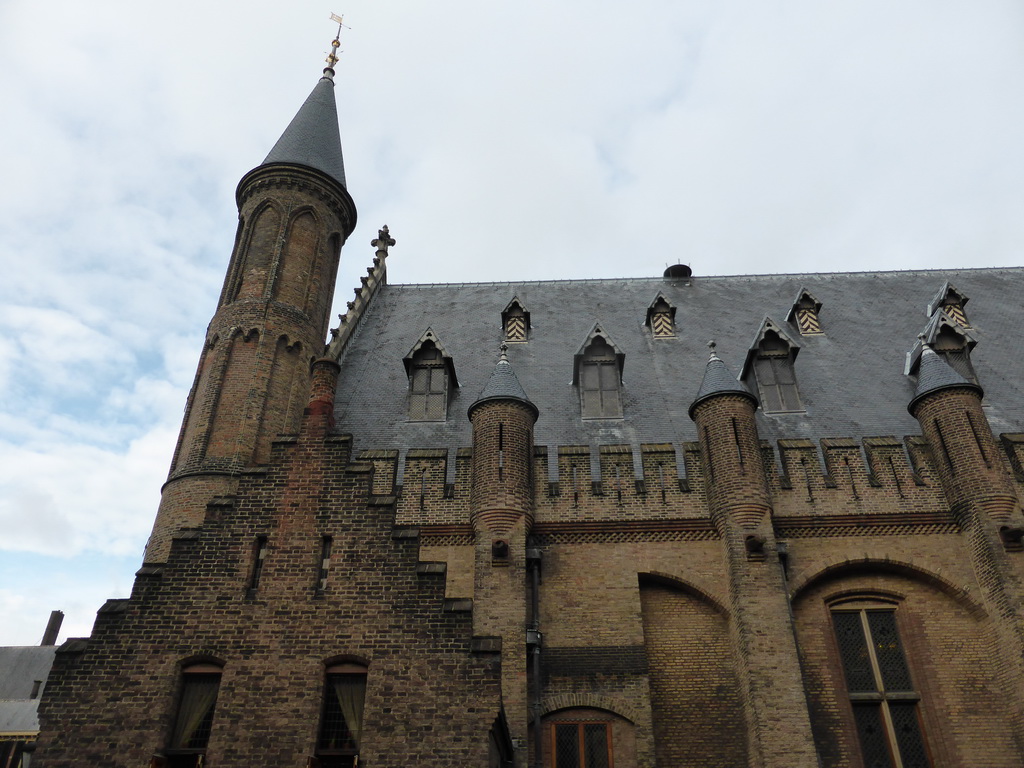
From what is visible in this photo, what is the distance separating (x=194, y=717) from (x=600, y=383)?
11398 mm

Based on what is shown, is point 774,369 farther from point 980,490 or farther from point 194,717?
point 194,717

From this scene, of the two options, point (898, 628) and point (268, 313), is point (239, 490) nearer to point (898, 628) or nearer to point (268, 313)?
point (268, 313)

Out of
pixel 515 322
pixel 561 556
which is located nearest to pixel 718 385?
pixel 561 556

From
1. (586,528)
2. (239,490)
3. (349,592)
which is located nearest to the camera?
(349,592)

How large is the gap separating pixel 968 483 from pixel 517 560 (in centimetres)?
881

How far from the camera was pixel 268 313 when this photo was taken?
19.6m

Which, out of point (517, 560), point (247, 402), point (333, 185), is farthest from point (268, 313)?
point (517, 560)

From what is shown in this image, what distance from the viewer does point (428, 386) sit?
19078 millimetres

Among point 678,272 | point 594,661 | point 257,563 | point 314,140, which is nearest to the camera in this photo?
point 257,563

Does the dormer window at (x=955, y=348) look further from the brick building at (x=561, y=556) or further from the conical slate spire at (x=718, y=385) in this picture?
the conical slate spire at (x=718, y=385)

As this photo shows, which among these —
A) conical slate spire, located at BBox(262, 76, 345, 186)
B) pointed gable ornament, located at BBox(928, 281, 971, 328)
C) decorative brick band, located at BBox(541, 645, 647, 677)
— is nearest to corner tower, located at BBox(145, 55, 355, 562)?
conical slate spire, located at BBox(262, 76, 345, 186)

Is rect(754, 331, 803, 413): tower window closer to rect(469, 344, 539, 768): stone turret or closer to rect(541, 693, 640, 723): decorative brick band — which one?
rect(469, 344, 539, 768): stone turret

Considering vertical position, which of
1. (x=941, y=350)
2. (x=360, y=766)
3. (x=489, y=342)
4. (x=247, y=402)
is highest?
(x=489, y=342)

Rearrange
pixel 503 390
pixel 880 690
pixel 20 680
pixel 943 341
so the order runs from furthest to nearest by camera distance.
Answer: pixel 20 680 < pixel 943 341 < pixel 503 390 < pixel 880 690
